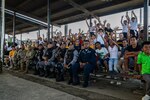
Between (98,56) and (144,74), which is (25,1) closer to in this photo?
(98,56)

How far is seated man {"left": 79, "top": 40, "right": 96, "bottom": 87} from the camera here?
8086 millimetres

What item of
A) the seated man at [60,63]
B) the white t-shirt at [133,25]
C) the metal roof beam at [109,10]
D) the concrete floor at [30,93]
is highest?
the metal roof beam at [109,10]

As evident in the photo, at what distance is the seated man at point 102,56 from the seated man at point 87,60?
0.39 m

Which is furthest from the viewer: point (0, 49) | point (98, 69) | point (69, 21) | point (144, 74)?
point (69, 21)

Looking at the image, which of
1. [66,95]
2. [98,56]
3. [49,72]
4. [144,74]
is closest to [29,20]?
[49,72]

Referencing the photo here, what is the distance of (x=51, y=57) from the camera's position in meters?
10.4

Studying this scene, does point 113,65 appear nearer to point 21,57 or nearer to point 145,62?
Result: point 145,62

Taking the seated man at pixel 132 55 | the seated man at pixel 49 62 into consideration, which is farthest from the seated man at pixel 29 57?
the seated man at pixel 132 55

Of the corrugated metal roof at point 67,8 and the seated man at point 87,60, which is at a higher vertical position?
the corrugated metal roof at point 67,8

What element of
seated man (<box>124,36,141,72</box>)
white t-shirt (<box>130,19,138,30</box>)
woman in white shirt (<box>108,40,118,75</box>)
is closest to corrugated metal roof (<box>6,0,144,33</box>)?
white t-shirt (<box>130,19,138,30</box>)

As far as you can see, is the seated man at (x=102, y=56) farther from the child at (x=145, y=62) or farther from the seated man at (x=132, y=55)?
the child at (x=145, y=62)

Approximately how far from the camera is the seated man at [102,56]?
8500 millimetres

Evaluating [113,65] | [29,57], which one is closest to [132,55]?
[113,65]

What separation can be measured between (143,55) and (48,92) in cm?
293
